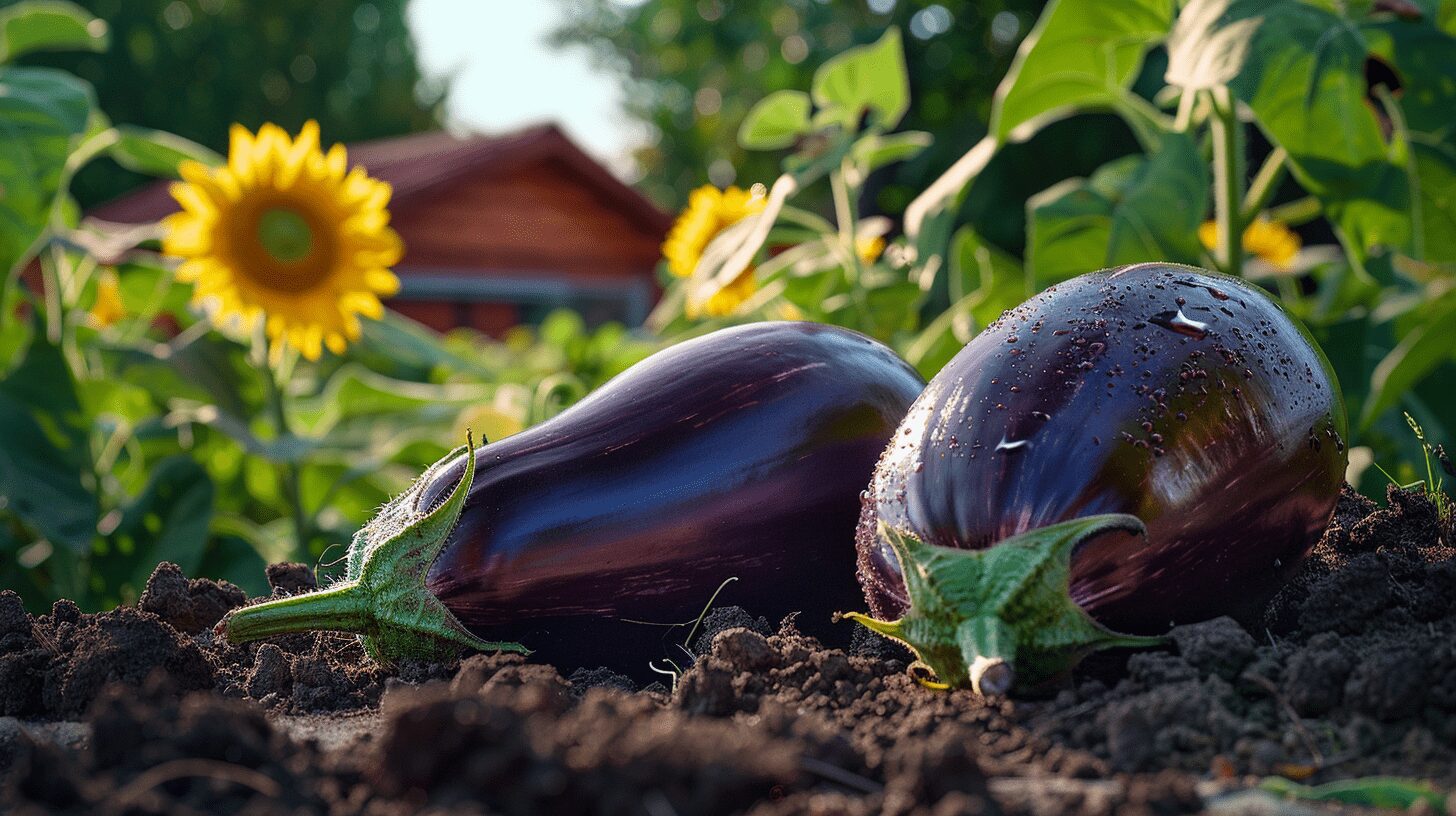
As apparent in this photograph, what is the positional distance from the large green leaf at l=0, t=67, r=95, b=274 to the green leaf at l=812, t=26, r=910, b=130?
5.74ft

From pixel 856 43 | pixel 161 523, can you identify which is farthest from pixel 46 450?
pixel 856 43

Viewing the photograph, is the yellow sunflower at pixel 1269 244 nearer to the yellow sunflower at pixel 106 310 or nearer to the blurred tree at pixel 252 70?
the yellow sunflower at pixel 106 310

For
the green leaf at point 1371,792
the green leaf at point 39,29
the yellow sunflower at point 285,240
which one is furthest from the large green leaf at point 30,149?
the green leaf at point 1371,792

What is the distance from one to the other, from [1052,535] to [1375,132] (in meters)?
1.44

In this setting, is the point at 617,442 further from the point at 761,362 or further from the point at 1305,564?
the point at 1305,564

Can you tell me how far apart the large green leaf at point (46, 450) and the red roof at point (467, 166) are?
1336 centimetres

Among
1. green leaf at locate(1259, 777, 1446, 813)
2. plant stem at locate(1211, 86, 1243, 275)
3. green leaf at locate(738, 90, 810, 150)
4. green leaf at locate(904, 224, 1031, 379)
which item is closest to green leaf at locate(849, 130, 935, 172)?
green leaf at locate(738, 90, 810, 150)

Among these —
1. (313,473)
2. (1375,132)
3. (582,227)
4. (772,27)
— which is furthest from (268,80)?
(1375,132)

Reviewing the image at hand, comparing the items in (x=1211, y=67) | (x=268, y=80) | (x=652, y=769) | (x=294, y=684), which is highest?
(x=268, y=80)

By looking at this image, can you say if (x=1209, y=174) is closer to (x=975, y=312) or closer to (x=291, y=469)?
(x=975, y=312)

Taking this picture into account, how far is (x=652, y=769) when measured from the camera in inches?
35.5

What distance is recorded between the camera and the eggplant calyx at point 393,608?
5.14 ft

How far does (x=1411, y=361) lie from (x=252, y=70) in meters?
31.1

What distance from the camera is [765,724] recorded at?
1.10 metres
